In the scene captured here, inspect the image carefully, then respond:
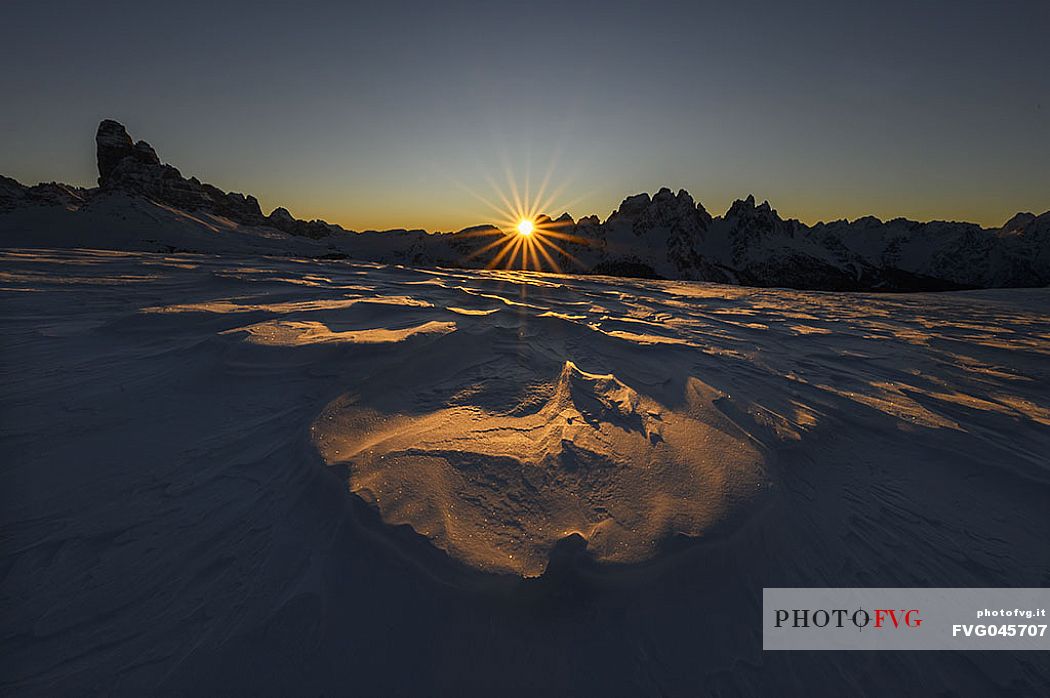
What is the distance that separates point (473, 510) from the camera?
5.22 ft

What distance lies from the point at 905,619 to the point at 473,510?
5.31ft

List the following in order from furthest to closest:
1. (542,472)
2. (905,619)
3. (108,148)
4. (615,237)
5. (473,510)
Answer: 1. (615,237)
2. (108,148)
3. (542,472)
4. (473,510)
5. (905,619)

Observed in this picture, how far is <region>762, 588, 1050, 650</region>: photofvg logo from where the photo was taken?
1.35 m

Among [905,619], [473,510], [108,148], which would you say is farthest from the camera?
[108,148]

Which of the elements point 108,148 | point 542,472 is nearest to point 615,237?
point 108,148

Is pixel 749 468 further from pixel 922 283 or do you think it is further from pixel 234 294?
pixel 922 283

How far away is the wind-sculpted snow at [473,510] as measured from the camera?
1208 mm

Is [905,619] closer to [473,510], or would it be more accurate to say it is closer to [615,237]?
[473,510]

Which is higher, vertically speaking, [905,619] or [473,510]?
[473,510]

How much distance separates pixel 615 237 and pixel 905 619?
123465mm

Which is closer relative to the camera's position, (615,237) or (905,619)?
(905,619)

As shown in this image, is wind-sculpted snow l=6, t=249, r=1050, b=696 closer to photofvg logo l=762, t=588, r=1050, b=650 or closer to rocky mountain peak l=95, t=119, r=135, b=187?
photofvg logo l=762, t=588, r=1050, b=650

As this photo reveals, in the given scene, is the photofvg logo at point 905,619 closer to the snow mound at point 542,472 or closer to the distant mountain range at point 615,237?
the snow mound at point 542,472

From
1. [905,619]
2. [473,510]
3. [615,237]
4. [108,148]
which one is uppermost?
[108,148]
